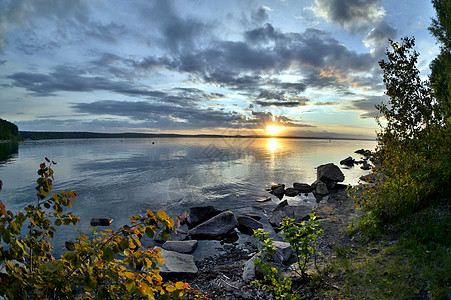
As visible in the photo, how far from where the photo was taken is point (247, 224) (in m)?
13.7

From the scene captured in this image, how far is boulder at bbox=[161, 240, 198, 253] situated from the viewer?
35.3 feet

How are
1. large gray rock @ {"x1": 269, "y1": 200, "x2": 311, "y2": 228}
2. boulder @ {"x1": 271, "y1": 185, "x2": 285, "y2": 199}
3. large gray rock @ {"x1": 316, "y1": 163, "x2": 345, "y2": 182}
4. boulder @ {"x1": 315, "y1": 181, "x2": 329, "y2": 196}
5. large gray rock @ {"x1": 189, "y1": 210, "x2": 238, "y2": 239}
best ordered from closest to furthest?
1. large gray rock @ {"x1": 189, "y1": 210, "x2": 238, "y2": 239}
2. large gray rock @ {"x1": 269, "y1": 200, "x2": 311, "y2": 228}
3. boulder @ {"x1": 315, "y1": 181, "x2": 329, "y2": 196}
4. boulder @ {"x1": 271, "y1": 185, "x2": 285, "y2": 199}
5. large gray rock @ {"x1": 316, "y1": 163, "x2": 345, "y2": 182}

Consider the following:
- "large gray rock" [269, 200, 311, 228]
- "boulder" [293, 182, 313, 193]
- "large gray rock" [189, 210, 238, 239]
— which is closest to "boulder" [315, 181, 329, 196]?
"boulder" [293, 182, 313, 193]

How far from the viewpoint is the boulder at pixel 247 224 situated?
1347 centimetres

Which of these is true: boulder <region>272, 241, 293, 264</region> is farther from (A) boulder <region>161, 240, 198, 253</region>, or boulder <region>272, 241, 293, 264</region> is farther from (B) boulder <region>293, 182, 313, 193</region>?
(B) boulder <region>293, 182, 313, 193</region>

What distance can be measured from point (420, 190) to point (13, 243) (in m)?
11.2

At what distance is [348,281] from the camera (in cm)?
587

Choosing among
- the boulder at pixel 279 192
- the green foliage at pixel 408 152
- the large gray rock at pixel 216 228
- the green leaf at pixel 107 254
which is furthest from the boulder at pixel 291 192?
the green leaf at pixel 107 254

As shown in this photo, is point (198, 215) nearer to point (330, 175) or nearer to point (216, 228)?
point (216, 228)

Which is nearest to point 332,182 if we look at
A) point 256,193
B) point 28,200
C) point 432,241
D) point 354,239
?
point 256,193

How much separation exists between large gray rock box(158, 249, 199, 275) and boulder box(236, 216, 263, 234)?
4461mm

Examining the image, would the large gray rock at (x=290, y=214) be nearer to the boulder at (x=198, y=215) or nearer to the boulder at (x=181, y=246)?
the boulder at (x=198, y=215)

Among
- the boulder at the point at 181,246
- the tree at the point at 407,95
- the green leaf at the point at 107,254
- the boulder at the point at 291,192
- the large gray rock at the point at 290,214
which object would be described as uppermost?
the tree at the point at 407,95

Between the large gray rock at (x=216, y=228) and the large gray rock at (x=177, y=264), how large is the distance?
109 inches
